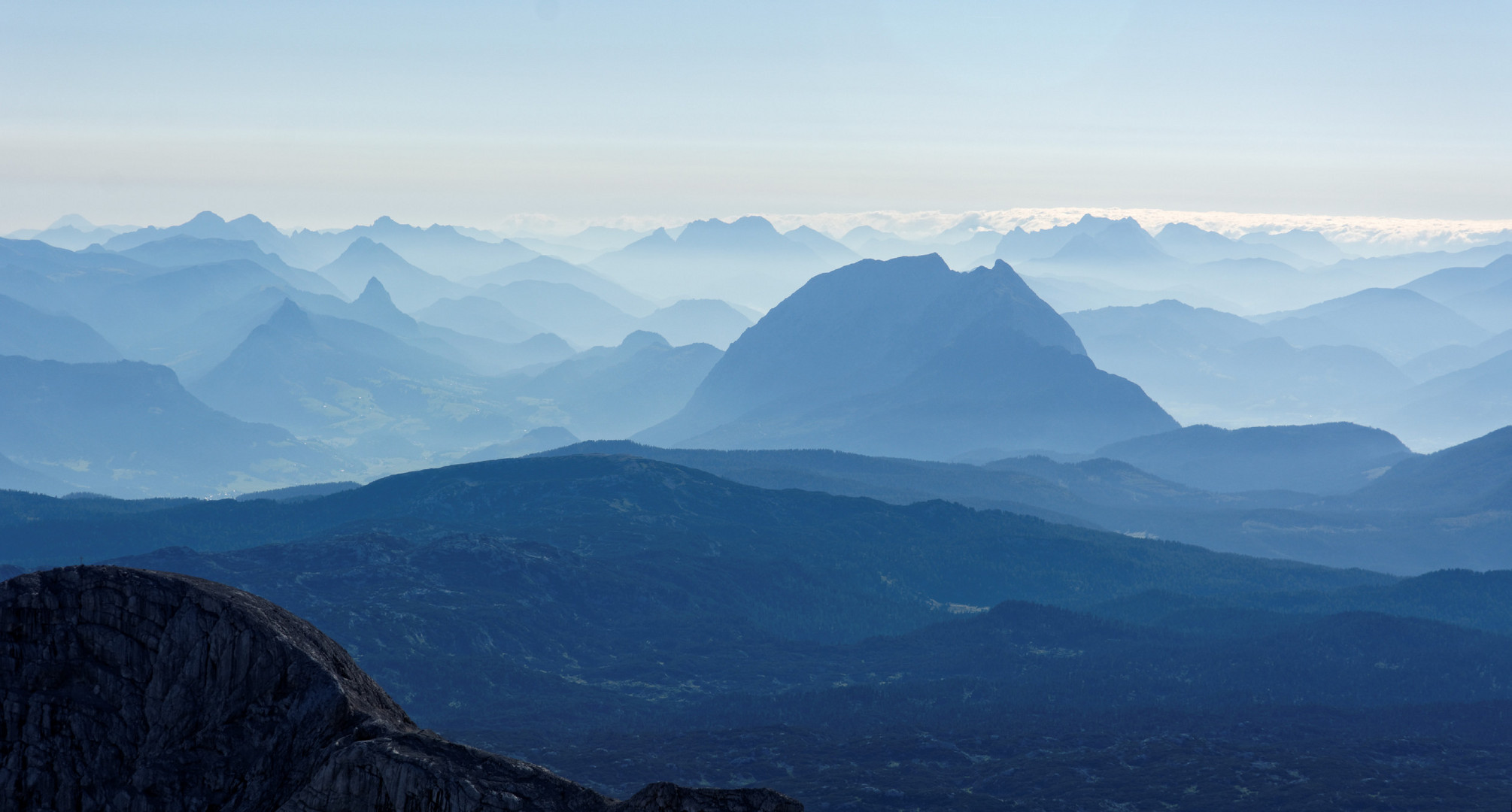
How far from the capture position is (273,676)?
105 feet

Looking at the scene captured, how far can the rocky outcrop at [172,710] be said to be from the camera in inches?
1207

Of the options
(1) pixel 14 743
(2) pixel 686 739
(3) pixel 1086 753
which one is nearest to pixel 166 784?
(1) pixel 14 743

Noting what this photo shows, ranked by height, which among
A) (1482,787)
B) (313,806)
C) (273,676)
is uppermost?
(273,676)

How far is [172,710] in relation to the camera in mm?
Result: 31734

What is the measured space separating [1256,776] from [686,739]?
76.4 metres

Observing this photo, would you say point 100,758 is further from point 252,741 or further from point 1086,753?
point 1086,753

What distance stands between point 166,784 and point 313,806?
14.4 feet

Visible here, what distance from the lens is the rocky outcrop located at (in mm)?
30656

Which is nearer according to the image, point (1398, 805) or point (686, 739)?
point (1398, 805)

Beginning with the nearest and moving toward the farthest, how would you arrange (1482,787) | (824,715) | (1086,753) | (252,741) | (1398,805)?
(252,741)
(1398,805)
(1482,787)
(1086,753)
(824,715)

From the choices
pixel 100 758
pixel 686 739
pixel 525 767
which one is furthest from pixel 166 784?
pixel 686 739

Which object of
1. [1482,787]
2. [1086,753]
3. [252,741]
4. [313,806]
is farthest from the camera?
[1086,753]

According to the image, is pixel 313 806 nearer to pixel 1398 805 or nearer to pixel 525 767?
pixel 525 767

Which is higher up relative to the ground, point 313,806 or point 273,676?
point 273,676
